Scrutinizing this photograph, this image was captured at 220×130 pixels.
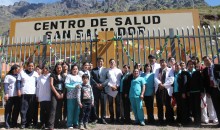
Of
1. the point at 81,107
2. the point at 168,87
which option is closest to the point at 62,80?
the point at 81,107

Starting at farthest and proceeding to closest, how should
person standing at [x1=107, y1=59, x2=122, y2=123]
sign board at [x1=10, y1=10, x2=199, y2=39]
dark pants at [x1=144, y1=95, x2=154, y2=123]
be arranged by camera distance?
sign board at [x1=10, y1=10, x2=199, y2=39] < person standing at [x1=107, y1=59, x2=122, y2=123] < dark pants at [x1=144, y1=95, x2=154, y2=123]

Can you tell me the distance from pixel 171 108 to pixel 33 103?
3480 mm

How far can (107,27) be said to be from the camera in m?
12.1

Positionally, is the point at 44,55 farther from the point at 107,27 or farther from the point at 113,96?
the point at 107,27

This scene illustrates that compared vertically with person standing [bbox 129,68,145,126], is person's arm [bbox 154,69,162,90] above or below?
above

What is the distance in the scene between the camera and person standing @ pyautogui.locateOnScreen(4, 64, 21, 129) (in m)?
6.34

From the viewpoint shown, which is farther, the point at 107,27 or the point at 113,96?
the point at 107,27

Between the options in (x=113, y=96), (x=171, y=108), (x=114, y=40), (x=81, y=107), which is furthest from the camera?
(x=114, y=40)

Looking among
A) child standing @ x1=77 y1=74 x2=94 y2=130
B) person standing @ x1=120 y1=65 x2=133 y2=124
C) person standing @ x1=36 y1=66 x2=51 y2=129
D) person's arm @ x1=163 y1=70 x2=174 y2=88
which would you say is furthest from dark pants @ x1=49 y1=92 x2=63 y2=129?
person's arm @ x1=163 y1=70 x2=174 y2=88

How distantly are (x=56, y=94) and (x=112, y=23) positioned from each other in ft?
22.3

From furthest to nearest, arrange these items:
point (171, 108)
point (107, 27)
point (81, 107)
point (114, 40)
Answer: point (107, 27) → point (114, 40) → point (171, 108) → point (81, 107)

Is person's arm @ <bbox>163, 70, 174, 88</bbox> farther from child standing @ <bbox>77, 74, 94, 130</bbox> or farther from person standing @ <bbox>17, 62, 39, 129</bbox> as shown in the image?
person standing @ <bbox>17, 62, 39, 129</bbox>

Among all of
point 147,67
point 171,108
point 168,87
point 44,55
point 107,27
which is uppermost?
point 107,27

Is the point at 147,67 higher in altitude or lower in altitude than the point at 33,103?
higher
